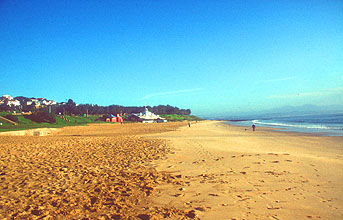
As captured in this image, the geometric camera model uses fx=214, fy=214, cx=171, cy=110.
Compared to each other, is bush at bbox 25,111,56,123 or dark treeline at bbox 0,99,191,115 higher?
dark treeline at bbox 0,99,191,115

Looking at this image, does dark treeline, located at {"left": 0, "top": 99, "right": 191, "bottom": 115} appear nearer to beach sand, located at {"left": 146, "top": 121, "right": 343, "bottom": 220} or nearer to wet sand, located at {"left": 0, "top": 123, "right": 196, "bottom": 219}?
wet sand, located at {"left": 0, "top": 123, "right": 196, "bottom": 219}

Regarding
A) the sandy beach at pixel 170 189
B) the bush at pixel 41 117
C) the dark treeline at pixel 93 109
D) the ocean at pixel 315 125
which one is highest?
the dark treeline at pixel 93 109

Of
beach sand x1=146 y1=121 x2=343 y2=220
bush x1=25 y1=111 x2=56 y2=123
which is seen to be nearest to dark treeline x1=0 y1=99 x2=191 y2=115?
bush x1=25 y1=111 x2=56 y2=123

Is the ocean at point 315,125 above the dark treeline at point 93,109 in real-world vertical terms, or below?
below

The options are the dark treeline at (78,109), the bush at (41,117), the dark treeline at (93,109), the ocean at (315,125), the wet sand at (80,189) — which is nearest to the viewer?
the wet sand at (80,189)

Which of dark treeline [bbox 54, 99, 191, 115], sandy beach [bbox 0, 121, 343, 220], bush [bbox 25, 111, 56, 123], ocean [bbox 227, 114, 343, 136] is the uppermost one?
dark treeline [bbox 54, 99, 191, 115]

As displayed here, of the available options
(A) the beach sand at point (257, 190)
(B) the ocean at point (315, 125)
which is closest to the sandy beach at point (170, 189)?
(A) the beach sand at point (257, 190)

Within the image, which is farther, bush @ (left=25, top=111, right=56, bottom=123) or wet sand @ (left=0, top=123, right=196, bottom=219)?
bush @ (left=25, top=111, right=56, bottom=123)

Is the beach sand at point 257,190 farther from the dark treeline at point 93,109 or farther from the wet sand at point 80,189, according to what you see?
the dark treeline at point 93,109

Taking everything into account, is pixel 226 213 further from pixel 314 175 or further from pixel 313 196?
pixel 314 175

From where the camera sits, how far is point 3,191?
202 inches

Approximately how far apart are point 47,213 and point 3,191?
2027 mm

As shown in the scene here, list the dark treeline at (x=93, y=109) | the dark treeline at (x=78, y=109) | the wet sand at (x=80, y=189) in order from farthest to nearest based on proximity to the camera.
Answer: the dark treeline at (x=93, y=109), the dark treeline at (x=78, y=109), the wet sand at (x=80, y=189)

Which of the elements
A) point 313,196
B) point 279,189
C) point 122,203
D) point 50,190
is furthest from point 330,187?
point 50,190
